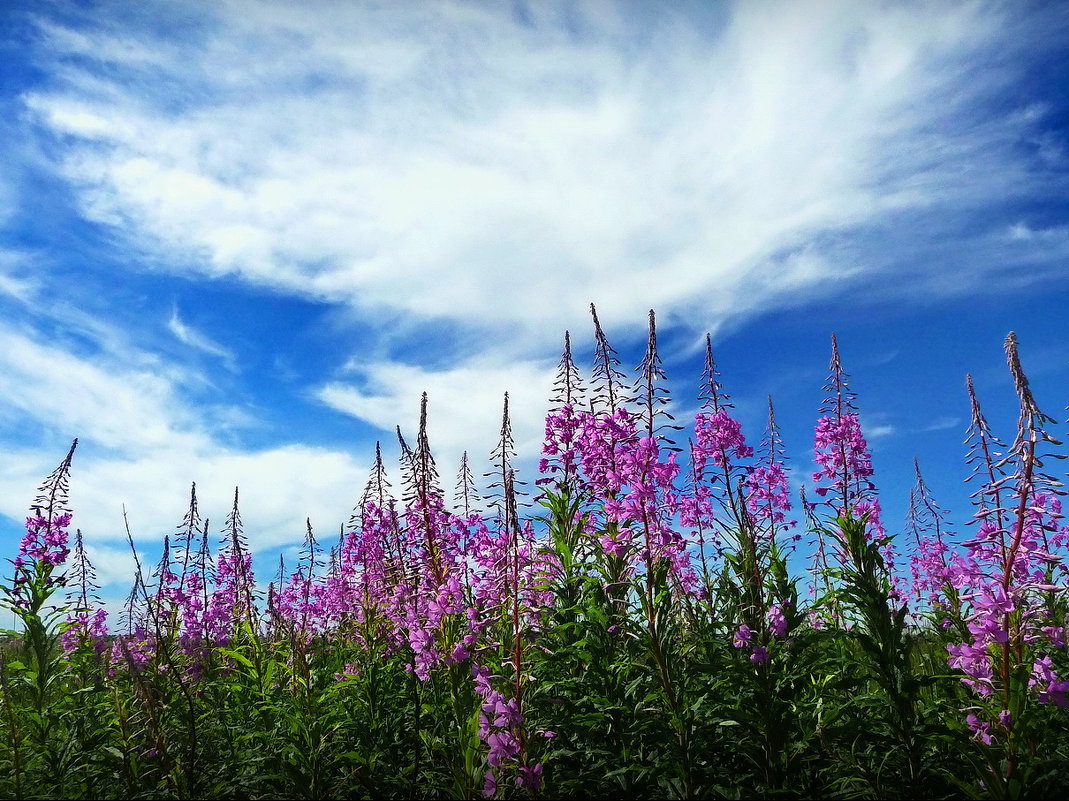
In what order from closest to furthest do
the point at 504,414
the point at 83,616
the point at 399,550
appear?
the point at 504,414 < the point at 399,550 < the point at 83,616

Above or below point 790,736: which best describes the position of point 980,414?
above

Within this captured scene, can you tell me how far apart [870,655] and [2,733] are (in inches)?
322

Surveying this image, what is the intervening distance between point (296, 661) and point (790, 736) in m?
3.87

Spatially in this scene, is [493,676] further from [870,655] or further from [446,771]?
[870,655]

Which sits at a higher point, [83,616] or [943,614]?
[83,616]

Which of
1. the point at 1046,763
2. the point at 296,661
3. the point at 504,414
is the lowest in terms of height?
the point at 1046,763

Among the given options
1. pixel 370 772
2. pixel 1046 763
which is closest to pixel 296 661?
pixel 370 772

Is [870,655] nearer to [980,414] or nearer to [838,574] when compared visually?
[838,574]

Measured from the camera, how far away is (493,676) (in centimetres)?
465

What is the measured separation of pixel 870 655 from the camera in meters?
5.16

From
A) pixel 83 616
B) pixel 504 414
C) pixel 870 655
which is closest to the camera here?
pixel 870 655

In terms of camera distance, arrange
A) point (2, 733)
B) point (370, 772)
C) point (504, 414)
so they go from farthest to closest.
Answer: point (2, 733), point (504, 414), point (370, 772)

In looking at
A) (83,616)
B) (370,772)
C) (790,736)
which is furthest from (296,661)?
(83,616)

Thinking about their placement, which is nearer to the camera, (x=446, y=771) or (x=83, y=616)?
(x=446, y=771)
